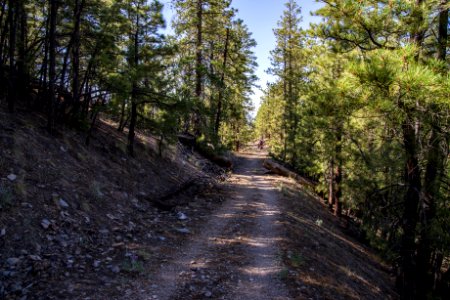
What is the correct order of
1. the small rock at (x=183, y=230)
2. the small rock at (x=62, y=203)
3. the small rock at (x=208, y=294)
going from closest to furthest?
the small rock at (x=208, y=294) < the small rock at (x=62, y=203) < the small rock at (x=183, y=230)

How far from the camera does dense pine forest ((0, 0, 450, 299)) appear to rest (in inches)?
240

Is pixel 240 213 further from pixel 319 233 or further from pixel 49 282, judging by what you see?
pixel 49 282

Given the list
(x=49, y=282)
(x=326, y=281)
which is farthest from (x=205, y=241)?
(x=49, y=282)

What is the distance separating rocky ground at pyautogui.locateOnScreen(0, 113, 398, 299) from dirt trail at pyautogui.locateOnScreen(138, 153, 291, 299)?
3 cm

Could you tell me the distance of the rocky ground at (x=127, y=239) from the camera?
6340 mm

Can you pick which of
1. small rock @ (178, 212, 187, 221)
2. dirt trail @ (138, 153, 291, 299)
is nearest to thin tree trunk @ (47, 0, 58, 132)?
small rock @ (178, 212, 187, 221)

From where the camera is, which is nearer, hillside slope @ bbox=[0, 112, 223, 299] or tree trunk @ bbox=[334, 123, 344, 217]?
hillside slope @ bbox=[0, 112, 223, 299]

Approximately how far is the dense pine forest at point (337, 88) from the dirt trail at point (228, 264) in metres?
2.84

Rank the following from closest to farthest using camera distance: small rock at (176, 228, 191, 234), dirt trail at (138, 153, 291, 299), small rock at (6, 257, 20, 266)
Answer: small rock at (6, 257, 20, 266) < dirt trail at (138, 153, 291, 299) < small rock at (176, 228, 191, 234)

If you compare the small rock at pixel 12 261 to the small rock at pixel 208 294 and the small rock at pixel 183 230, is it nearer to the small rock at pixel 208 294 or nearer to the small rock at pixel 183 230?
the small rock at pixel 208 294

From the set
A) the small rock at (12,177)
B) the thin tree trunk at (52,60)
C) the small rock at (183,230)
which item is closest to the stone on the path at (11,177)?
the small rock at (12,177)

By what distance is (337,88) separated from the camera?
6.45 metres

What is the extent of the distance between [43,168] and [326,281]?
8.63 metres

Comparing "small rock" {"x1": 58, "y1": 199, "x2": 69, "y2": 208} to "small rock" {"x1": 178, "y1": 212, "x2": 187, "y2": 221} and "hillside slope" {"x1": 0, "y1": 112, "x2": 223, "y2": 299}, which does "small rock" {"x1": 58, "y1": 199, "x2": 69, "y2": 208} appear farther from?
"small rock" {"x1": 178, "y1": 212, "x2": 187, "y2": 221}
